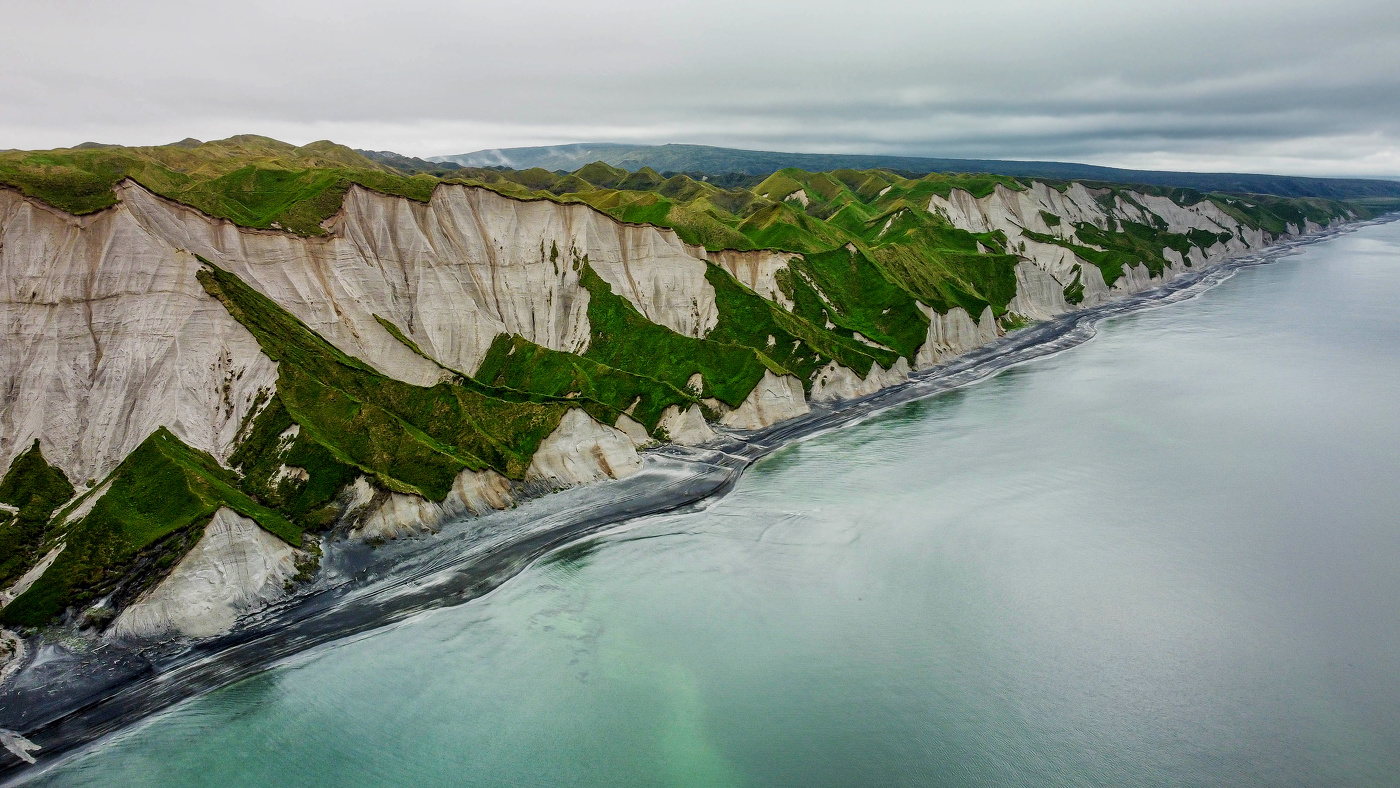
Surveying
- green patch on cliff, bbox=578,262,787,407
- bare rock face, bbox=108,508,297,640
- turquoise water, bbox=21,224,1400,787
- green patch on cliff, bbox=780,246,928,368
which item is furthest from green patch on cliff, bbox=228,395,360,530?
green patch on cliff, bbox=780,246,928,368

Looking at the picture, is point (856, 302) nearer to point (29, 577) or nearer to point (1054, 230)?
point (29, 577)

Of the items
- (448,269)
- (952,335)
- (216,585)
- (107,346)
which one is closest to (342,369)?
(107,346)

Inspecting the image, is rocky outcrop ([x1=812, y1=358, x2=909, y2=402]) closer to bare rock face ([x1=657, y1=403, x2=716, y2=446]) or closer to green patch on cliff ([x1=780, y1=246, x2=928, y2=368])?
green patch on cliff ([x1=780, y1=246, x2=928, y2=368])

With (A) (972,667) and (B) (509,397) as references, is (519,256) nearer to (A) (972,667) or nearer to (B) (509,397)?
(B) (509,397)

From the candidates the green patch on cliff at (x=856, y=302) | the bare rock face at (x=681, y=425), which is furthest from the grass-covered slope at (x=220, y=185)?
the green patch on cliff at (x=856, y=302)

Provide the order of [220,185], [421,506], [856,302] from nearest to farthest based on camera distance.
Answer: [421,506] < [220,185] < [856,302]

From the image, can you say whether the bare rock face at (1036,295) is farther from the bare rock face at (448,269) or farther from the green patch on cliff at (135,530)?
the green patch on cliff at (135,530)

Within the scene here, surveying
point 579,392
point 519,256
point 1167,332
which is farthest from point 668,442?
point 1167,332
